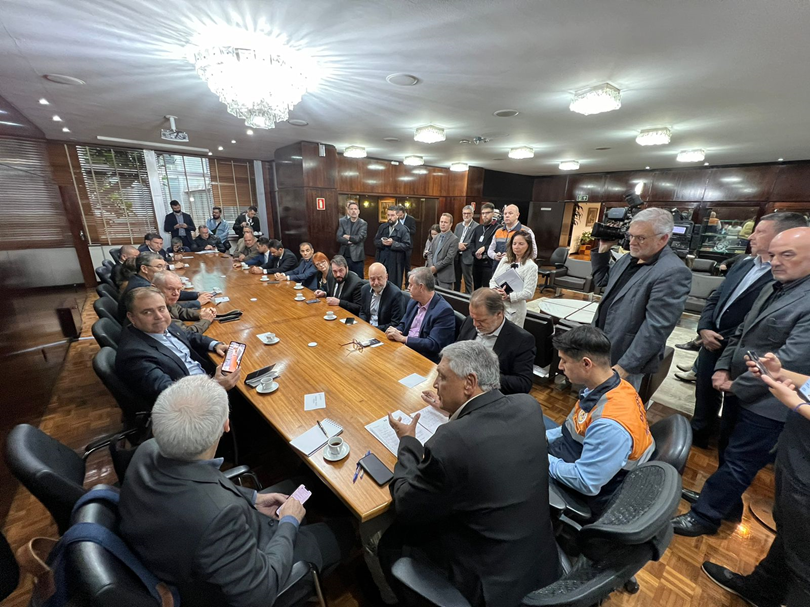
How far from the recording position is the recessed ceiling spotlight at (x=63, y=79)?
9.59 feet

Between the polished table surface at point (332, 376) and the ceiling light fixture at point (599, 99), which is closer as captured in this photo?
the polished table surface at point (332, 376)

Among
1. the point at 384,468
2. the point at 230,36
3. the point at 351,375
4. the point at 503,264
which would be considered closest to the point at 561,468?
the point at 384,468

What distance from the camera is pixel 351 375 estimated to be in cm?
212

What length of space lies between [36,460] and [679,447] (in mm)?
2438

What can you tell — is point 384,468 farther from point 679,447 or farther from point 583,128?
point 583,128

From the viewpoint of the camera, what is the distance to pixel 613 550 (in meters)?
0.91

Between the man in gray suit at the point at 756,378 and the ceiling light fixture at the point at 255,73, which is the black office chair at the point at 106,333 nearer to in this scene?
the ceiling light fixture at the point at 255,73

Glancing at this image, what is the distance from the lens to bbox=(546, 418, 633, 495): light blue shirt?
4.23 feet

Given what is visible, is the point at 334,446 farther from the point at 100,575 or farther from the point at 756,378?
the point at 756,378

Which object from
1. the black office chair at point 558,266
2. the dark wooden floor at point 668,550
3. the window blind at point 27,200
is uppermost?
the window blind at point 27,200

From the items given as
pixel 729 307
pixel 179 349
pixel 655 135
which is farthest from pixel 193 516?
pixel 655 135

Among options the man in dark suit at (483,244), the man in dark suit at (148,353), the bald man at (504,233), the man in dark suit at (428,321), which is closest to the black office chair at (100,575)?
the man in dark suit at (148,353)

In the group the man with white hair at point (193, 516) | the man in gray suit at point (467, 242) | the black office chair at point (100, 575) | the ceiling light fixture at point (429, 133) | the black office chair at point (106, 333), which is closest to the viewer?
the black office chair at point (100, 575)

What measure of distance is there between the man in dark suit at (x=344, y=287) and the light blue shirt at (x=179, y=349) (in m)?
1.61
